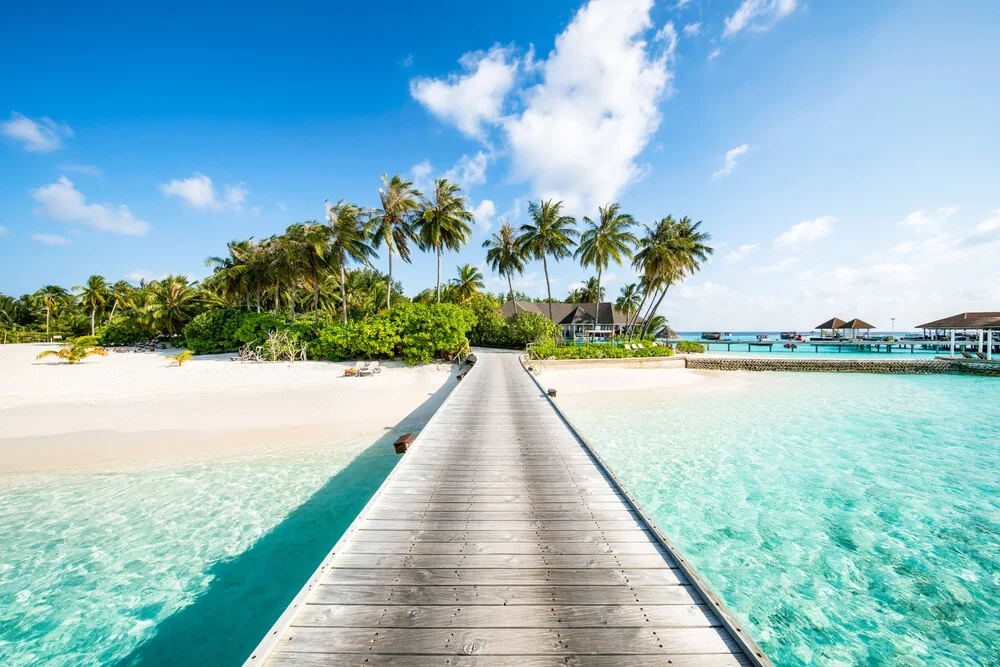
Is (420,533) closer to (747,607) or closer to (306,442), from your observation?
(747,607)

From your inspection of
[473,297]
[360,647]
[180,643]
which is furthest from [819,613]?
[473,297]

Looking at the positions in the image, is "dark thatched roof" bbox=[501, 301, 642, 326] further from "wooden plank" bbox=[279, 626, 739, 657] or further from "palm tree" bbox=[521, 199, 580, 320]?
"wooden plank" bbox=[279, 626, 739, 657]

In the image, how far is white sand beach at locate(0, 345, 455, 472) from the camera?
988 centimetres

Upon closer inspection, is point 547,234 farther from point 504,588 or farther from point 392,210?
point 504,588

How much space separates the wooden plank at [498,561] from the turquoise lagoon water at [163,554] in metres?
2.05

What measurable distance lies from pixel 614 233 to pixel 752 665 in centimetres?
3295

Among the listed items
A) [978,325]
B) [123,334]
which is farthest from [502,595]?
[123,334]

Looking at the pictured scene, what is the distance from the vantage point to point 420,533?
4.14 m

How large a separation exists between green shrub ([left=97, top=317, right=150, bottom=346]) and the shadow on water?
49.4 metres

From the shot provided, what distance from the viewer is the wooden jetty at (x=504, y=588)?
2586 mm

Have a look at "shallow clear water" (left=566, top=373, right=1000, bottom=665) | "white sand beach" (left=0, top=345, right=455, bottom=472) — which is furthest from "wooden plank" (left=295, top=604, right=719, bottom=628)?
"white sand beach" (left=0, top=345, right=455, bottom=472)

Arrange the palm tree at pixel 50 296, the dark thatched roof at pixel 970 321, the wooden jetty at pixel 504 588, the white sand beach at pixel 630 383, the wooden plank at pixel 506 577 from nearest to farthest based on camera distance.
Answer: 1. the wooden jetty at pixel 504 588
2. the wooden plank at pixel 506 577
3. the white sand beach at pixel 630 383
4. the dark thatched roof at pixel 970 321
5. the palm tree at pixel 50 296

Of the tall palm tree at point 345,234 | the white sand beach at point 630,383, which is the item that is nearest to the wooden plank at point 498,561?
the white sand beach at point 630,383

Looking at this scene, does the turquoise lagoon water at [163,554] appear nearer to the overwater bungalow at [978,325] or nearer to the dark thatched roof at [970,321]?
the overwater bungalow at [978,325]
